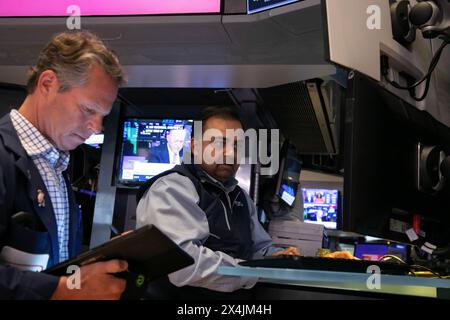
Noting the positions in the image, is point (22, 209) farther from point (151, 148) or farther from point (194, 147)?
point (151, 148)

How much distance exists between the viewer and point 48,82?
137 centimetres

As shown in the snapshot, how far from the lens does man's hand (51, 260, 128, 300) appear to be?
101 centimetres

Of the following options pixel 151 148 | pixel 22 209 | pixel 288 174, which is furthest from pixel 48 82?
pixel 288 174

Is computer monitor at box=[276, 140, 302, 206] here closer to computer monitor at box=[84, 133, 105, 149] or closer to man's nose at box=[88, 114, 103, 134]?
computer monitor at box=[84, 133, 105, 149]

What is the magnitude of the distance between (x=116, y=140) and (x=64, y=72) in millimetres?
2772

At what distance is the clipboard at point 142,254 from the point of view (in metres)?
0.92

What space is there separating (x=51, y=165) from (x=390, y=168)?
983mm

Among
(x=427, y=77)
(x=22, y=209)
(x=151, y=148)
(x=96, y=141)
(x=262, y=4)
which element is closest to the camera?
(x=22, y=209)

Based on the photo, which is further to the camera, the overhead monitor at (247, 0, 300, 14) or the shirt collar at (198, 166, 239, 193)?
the shirt collar at (198, 166, 239, 193)

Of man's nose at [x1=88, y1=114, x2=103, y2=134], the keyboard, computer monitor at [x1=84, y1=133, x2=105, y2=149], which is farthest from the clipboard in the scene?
computer monitor at [x1=84, y1=133, x2=105, y2=149]

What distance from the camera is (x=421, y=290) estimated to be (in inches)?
47.3

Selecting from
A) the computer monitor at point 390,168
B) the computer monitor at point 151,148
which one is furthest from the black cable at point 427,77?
the computer monitor at point 151,148

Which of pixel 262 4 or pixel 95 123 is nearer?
pixel 95 123

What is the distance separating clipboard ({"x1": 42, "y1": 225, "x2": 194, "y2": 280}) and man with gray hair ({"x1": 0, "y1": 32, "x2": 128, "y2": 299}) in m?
0.04
